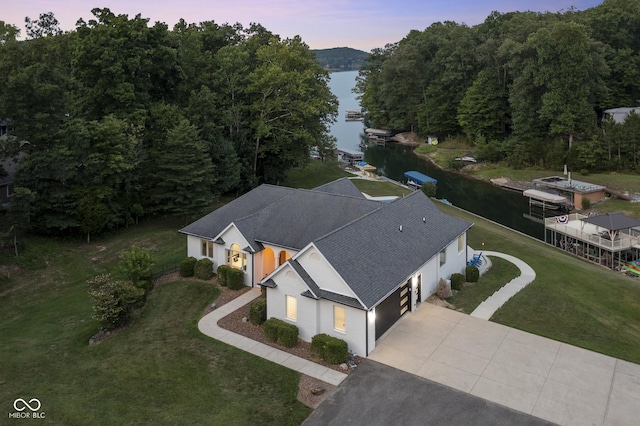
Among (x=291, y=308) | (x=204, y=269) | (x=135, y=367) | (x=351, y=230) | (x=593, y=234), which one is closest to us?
(x=135, y=367)

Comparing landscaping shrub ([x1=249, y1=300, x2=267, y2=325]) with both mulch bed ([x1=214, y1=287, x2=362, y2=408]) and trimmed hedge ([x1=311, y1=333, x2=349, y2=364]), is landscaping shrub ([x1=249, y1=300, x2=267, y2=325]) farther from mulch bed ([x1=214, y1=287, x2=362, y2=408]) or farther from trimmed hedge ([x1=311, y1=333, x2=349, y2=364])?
trimmed hedge ([x1=311, y1=333, x2=349, y2=364])

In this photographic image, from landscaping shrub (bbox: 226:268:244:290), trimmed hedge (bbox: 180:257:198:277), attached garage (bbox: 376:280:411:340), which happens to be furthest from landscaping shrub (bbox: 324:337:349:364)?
trimmed hedge (bbox: 180:257:198:277)

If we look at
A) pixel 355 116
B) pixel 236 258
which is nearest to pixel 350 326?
pixel 236 258

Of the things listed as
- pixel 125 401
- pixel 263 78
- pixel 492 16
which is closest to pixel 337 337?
pixel 125 401

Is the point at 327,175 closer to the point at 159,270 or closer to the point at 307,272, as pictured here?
the point at 159,270

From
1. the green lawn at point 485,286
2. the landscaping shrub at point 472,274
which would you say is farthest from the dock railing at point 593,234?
the landscaping shrub at point 472,274

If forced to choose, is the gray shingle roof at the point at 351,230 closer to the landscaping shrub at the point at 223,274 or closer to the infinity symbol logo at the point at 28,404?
the landscaping shrub at the point at 223,274

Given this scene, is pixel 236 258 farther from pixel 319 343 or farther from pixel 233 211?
pixel 319 343
